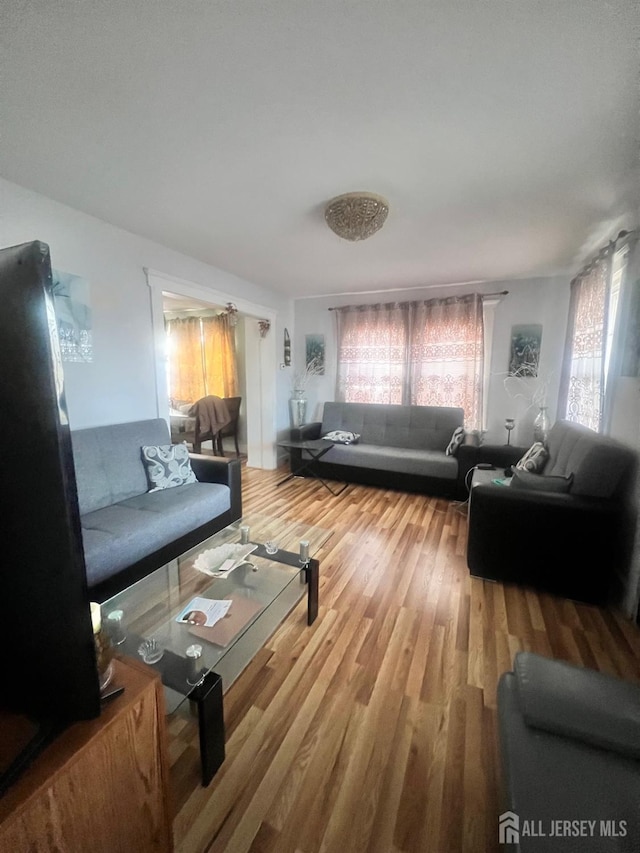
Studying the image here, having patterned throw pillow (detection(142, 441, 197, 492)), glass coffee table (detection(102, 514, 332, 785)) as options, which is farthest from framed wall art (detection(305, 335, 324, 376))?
glass coffee table (detection(102, 514, 332, 785))

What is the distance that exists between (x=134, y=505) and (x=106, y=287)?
62.4 inches

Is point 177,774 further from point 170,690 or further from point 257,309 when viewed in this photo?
point 257,309

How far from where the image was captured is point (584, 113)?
4.30 ft

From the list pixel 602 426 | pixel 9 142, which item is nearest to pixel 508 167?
pixel 602 426

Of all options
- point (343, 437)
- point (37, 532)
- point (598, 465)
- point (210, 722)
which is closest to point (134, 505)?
point (210, 722)

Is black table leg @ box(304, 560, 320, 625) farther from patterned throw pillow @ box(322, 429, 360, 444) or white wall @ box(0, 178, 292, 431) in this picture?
patterned throw pillow @ box(322, 429, 360, 444)

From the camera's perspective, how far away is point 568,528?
1.90 m

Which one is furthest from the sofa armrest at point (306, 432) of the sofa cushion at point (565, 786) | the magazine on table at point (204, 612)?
the sofa cushion at point (565, 786)

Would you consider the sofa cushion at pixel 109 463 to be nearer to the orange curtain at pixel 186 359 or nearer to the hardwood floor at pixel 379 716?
the hardwood floor at pixel 379 716

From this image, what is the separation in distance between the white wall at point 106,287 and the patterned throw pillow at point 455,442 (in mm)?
2944

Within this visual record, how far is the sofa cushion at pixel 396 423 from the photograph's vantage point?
3852mm

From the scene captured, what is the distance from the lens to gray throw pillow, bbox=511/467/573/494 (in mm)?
2023

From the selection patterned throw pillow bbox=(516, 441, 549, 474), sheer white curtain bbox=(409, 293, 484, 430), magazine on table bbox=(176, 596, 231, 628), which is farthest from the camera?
sheer white curtain bbox=(409, 293, 484, 430)

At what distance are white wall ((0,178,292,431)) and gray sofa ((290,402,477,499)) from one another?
80.6 inches
